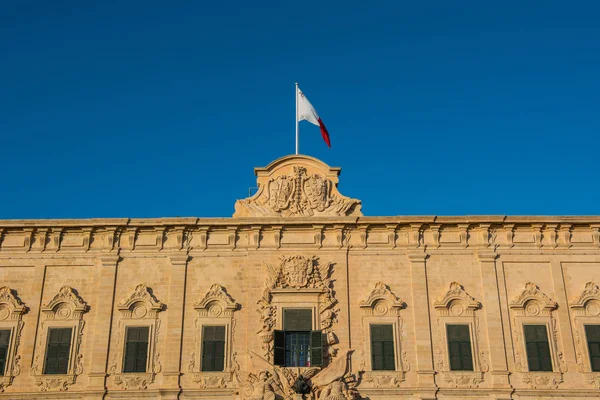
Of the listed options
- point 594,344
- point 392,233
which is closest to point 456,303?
point 392,233

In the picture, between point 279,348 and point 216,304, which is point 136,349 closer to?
point 216,304

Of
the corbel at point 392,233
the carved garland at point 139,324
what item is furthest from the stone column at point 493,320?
the carved garland at point 139,324

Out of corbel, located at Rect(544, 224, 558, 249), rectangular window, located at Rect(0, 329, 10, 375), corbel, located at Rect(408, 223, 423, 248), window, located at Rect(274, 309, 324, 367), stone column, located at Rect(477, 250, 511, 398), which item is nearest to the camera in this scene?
stone column, located at Rect(477, 250, 511, 398)

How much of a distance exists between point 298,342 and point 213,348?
3210 millimetres

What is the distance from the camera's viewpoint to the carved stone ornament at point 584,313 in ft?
82.8

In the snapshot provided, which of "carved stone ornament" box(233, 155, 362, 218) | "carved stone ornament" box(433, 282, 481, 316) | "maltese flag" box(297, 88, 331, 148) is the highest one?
"maltese flag" box(297, 88, 331, 148)

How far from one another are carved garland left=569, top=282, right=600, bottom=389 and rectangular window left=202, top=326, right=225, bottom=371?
523 inches

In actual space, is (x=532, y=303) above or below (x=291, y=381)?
above

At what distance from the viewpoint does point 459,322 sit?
84.5ft

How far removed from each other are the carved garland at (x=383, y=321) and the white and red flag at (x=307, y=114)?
7.59 meters

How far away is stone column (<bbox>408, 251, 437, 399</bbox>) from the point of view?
24672 millimetres

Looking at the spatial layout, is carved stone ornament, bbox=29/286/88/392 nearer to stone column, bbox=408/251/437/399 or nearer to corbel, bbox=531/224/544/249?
stone column, bbox=408/251/437/399

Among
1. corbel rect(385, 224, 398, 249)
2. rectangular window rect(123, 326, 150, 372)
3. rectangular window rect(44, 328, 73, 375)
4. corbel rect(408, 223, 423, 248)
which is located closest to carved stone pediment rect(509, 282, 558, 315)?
corbel rect(408, 223, 423, 248)

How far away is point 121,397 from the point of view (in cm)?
2467
